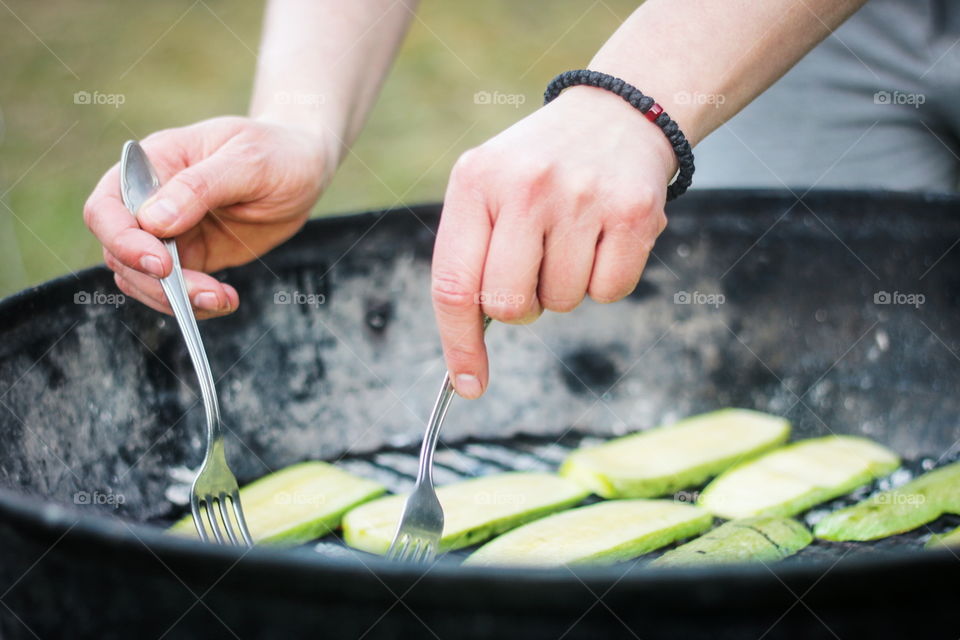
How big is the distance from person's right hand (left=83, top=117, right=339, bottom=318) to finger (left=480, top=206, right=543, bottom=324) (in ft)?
1.64

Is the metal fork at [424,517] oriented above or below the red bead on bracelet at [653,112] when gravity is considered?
below

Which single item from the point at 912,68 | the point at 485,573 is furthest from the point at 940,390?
the point at 485,573

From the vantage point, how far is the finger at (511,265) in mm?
1014

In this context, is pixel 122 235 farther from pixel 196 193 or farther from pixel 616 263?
pixel 616 263

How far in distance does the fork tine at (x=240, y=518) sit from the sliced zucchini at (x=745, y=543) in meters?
0.54

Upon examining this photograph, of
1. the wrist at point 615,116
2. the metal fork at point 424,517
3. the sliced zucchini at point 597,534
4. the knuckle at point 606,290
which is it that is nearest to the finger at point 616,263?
the knuckle at point 606,290

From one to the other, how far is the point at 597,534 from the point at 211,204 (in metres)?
0.74

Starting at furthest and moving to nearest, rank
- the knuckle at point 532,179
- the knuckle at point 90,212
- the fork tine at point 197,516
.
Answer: the knuckle at point 90,212 → the fork tine at point 197,516 → the knuckle at point 532,179

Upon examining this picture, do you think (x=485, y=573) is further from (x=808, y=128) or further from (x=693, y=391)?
(x=808, y=128)

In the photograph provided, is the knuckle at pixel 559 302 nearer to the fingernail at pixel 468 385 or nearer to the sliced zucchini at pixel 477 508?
the fingernail at pixel 468 385

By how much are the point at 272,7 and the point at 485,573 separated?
1394 millimetres

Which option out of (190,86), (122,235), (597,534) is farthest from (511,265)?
(190,86)

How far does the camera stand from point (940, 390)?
1.64 m

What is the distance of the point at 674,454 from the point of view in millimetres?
1566
